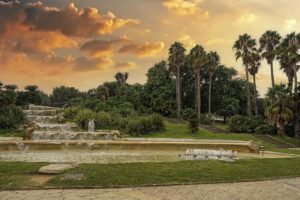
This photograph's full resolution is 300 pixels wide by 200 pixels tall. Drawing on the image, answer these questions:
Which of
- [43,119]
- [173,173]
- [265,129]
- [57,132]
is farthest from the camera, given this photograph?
[265,129]

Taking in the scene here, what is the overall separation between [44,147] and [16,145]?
1.74 meters

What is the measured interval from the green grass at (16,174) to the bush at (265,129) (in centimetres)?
3264

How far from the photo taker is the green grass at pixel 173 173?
11.8m

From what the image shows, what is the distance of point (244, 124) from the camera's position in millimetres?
44406

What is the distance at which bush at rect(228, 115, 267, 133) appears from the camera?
43941mm

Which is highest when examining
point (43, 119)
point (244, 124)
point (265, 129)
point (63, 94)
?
point (63, 94)

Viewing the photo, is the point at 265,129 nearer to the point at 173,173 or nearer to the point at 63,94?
the point at 173,173

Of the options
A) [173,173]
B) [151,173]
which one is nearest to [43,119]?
[151,173]

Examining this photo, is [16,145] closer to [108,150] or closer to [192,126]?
[108,150]

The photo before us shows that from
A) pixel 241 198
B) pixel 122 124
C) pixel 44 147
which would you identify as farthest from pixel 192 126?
pixel 241 198

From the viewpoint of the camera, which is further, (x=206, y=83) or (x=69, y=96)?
(x=69, y=96)

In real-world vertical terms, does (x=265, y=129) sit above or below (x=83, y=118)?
below

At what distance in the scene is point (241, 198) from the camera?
34.2ft

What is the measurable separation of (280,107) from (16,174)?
113 ft
